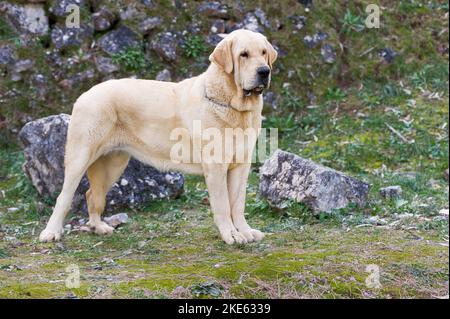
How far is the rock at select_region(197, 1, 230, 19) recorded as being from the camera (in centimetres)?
1198

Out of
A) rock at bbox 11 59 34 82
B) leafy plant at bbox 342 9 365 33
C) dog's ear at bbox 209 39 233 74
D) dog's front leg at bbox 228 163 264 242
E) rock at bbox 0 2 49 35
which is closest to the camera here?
dog's ear at bbox 209 39 233 74

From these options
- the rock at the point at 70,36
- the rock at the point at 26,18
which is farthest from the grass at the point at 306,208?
the rock at the point at 70,36

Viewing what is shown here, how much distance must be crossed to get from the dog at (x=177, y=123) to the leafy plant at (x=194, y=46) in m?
4.21

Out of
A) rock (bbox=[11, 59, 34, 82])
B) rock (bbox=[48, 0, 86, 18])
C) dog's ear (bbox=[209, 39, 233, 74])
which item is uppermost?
rock (bbox=[48, 0, 86, 18])

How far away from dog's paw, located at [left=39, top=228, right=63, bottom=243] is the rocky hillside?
156 inches

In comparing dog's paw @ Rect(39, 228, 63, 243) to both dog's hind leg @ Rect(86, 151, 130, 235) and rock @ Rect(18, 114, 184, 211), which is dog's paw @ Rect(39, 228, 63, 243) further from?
rock @ Rect(18, 114, 184, 211)

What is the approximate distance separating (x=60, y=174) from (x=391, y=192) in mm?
3804

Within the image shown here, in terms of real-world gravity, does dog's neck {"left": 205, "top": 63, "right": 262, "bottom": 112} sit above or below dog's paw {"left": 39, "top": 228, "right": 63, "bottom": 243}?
above

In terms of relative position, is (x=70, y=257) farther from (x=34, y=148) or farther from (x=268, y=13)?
(x=268, y=13)

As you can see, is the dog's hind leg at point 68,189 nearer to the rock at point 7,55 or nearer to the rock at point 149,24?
the rock at point 7,55

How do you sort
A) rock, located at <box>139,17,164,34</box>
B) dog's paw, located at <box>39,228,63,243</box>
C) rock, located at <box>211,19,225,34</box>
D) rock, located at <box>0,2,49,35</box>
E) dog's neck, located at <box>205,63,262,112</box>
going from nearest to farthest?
dog's neck, located at <box>205,63,262,112</box>, dog's paw, located at <box>39,228,63,243</box>, rock, located at <box>0,2,49,35</box>, rock, located at <box>139,17,164,34</box>, rock, located at <box>211,19,225,34</box>

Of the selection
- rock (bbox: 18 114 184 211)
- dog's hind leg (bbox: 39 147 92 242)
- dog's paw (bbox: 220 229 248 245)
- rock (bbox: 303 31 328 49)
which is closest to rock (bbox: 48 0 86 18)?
rock (bbox: 18 114 184 211)

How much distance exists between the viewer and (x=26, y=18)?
11.5 meters

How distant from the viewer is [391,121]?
428 inches
